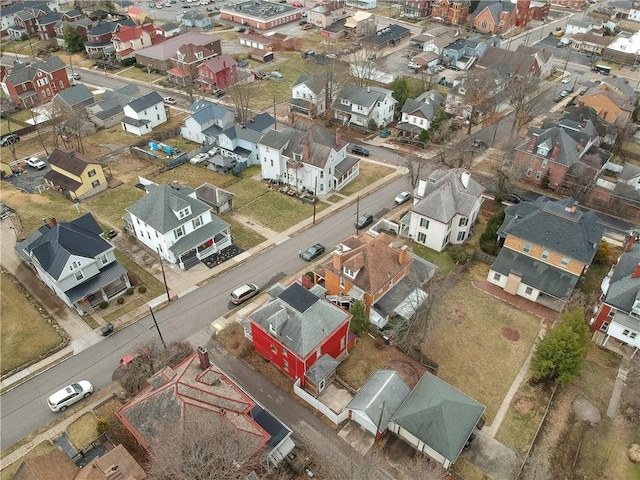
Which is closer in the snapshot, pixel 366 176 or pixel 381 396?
pixel 381 396

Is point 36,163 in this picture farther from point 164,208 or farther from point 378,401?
point 378,401

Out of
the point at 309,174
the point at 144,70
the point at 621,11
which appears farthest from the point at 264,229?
the point at 621,11

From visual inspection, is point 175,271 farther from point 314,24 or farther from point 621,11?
point 621,11

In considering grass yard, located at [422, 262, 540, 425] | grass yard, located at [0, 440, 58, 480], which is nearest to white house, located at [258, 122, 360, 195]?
grass yard, located at [422, 262, 540, 425]

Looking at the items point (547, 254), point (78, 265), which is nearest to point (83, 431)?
point (78, 265)

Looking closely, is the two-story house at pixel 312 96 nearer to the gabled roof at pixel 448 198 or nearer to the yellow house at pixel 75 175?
the gabled roof at pixel 448 198

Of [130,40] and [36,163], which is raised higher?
[130,40]
